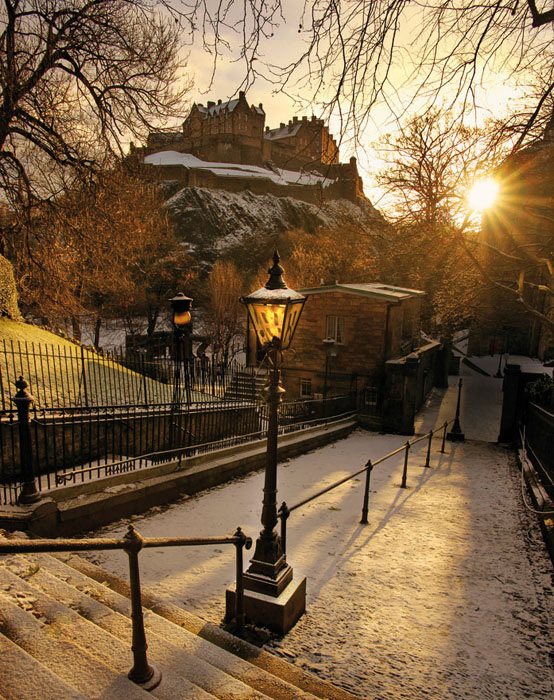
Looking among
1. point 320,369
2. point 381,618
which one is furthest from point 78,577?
point 320,369

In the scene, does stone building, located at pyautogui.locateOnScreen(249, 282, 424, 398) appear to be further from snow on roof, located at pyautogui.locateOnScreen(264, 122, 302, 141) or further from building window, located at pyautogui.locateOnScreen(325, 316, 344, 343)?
snow on roof, located at pyautogui.locateOnScreen(264, 122, 302, 141)

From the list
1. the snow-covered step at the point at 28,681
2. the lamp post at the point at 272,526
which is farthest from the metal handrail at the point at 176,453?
the snow-covered step at the point at 28,681

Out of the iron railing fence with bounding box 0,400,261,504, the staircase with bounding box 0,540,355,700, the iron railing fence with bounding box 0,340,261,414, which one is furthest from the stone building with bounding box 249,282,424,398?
the staircase with bounding box 0,540,355,700

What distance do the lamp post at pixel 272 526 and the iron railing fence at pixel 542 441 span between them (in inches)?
245

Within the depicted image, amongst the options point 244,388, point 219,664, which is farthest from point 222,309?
point 219,664

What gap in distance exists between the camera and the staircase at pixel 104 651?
1.99m

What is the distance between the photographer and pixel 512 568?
5.20 m

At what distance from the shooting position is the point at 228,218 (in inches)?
2426

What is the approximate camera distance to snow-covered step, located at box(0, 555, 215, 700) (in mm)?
2184

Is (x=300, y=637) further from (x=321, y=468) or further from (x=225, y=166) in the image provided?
(x=225, y=166)

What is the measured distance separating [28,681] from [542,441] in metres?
11.4

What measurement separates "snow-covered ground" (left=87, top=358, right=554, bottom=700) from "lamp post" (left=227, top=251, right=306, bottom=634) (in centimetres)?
24

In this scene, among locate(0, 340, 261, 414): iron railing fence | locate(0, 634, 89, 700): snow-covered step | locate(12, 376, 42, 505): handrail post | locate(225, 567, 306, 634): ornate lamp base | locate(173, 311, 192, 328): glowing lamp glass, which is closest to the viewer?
locate(0, 634, 89, 700): snow-covered step

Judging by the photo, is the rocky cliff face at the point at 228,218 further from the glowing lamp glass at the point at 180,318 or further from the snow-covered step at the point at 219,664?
the snow-covered step at the point at 219,664
